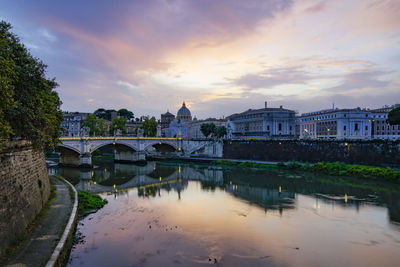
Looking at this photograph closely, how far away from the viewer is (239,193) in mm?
30766

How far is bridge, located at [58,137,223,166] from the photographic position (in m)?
50.8

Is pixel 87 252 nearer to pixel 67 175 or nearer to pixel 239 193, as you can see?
pixel 239 193

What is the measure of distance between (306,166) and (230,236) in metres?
32.0

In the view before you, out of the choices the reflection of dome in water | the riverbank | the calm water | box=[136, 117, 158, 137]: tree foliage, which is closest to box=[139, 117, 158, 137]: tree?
box=[136, 117, 158, 137]: tree foliage

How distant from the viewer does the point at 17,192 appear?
14.3 m

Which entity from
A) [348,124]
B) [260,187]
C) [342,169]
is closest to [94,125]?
[260,187]

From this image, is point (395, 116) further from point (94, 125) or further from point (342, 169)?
point (94, 125)

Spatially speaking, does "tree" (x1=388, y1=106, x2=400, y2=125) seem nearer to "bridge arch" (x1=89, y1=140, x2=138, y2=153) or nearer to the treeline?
"bridge arch" (x1=89, y1=140, x2=138, y2=153)

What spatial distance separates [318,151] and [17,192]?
151 ft

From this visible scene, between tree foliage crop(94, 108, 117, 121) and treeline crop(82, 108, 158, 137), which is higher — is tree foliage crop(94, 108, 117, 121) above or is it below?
above

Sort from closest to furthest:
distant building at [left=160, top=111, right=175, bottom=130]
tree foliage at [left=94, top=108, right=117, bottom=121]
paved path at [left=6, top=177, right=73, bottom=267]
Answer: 1. paved path at [left=6, top=177, right=73, bottom=267]
2. tree foliage at [left=94, top=108, right=117, bottom=121]
3. distant building at [left=160, top=111, right=175, bottom=130]

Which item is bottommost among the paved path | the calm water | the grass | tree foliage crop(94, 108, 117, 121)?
the calm water

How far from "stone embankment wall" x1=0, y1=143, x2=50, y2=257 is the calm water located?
109 inches

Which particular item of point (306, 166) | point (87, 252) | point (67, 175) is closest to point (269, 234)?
point (87, 252)
